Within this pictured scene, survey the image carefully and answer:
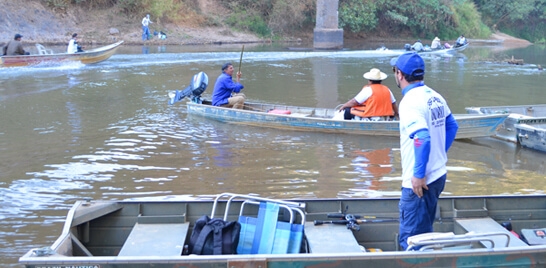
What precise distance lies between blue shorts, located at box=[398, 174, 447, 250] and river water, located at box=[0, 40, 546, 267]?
11.7 ft

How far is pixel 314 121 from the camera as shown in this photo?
38.7 ft

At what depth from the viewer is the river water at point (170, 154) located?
820 centimetres

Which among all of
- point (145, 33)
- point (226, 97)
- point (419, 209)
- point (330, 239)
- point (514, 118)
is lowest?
point (330, 239)

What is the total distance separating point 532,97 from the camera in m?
18.0

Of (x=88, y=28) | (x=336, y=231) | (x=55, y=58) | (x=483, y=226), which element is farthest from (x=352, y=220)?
(x=88, y=28)

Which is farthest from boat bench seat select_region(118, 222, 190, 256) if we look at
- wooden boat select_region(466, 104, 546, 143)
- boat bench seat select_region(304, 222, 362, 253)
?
wooden boat select_region(466, 104, 546, 143)

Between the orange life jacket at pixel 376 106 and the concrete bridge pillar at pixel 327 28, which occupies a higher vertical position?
the concrete bridge pillar at pixel 327 28

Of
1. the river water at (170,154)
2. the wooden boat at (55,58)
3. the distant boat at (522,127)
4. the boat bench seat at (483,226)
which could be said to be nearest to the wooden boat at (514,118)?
the distant boat at (522,127)

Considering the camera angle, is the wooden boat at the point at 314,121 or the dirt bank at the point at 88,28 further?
the dirt bank at the point at 88,28

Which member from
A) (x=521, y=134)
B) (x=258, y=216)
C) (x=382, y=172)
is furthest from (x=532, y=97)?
(x=258, y=216)

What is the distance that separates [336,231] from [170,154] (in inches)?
220

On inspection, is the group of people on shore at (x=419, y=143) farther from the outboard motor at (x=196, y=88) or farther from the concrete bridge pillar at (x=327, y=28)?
the concrete bridge pillar at (x=327, y=28)

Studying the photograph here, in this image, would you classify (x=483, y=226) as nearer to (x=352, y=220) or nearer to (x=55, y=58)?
(x=352, y=220)

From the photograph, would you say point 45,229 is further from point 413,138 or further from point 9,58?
point 9,58
